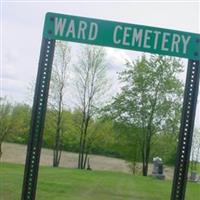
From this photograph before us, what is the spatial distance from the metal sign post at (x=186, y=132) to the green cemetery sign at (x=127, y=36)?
0.47 feet

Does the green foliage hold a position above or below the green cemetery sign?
below

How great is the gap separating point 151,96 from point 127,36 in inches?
1196

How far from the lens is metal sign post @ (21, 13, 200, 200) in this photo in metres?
3.05

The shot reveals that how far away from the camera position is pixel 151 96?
33.3 meters

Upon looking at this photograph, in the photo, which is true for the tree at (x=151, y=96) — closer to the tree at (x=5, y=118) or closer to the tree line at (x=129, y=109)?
the tree line at (x=129, y=109)

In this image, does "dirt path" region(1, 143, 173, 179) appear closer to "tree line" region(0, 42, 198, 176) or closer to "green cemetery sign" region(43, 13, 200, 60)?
"tree line" region(0, 42, 198, 176)

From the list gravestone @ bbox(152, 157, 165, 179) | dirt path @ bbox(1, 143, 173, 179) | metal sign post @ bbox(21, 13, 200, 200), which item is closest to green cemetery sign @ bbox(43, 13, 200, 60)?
metal sign post @ bbox(21, 13, 200, 200)

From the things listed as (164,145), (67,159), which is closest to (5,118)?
(67,159)

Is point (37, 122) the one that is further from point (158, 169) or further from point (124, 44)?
point (158, 169)

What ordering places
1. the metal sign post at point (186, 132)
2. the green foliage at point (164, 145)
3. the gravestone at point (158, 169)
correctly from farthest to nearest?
the green foliage at point (164, 145) → the gravestone at point (158, 169) → the metal sign post at point (186, 132)

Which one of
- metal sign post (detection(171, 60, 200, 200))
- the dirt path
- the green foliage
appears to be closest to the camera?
metal sign post (detection(171, 60, 200, 200))

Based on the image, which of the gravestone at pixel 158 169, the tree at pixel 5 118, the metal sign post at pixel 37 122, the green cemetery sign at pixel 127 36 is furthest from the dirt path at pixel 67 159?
the green cemetery sign at pixel 127 36

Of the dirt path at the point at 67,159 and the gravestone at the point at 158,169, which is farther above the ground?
the gravestone at the point at 158,169

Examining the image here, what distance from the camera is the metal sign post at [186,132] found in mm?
3035
